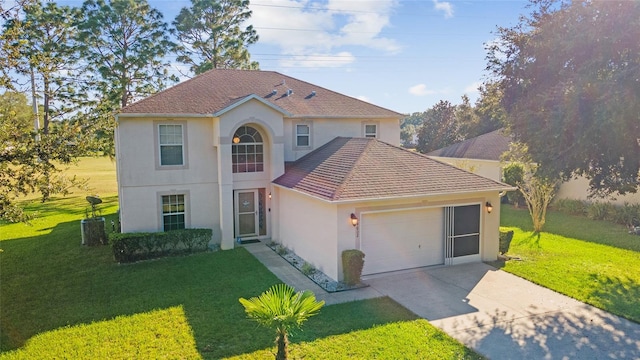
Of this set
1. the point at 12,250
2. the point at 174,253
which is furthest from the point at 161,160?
the point at 12,250

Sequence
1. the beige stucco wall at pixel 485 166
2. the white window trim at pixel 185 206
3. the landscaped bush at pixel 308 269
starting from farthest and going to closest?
the beige stucco wall at pixel 485 166 → the white window trim at pixel 185 206 → the landscaped bush at pixel 308 269

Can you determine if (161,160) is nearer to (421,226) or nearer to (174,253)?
(174,253)

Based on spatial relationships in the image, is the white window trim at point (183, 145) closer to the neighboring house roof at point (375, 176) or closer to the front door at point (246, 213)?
the front door at point (246, 213)

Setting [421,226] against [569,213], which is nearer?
Result: [421,226]

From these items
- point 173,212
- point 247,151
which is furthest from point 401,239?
point 173,212

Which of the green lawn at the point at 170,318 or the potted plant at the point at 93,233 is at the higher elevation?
the potted plant at the point at 93,233

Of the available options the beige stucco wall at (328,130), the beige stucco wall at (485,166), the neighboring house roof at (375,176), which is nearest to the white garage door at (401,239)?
the neighboring house roof at (375,176)

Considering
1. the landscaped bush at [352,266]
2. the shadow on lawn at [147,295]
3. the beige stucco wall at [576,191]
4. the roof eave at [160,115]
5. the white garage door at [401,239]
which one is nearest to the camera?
the shadow on lawn at [147,295]

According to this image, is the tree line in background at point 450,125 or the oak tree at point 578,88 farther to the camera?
the tree line in background at point 450,125
